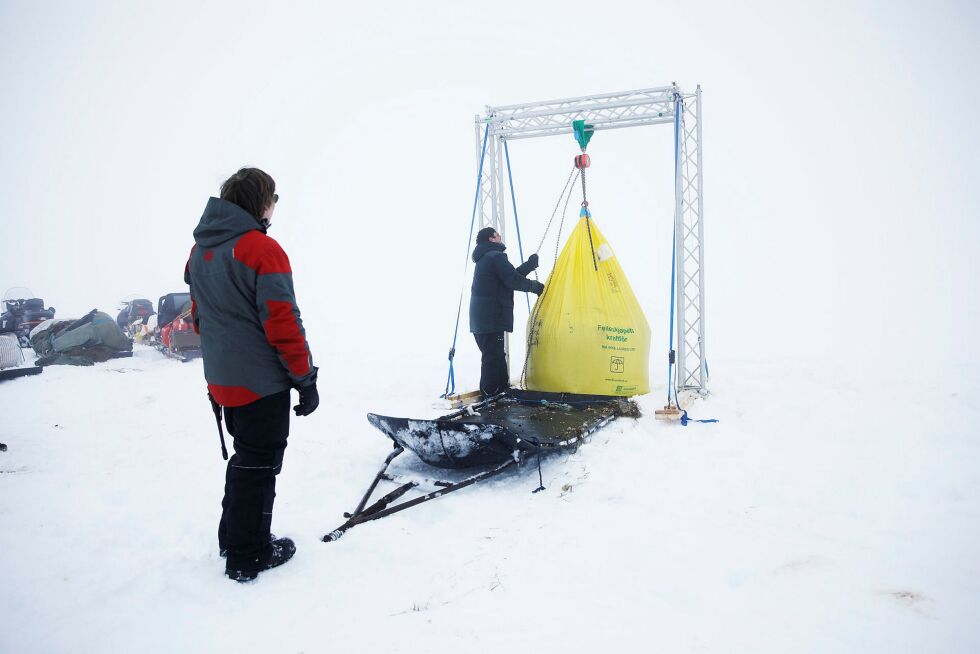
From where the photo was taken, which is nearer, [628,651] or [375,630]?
[628,651]

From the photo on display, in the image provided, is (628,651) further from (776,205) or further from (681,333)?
(776,205)

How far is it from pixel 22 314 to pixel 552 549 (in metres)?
13.3

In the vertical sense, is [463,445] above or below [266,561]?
above

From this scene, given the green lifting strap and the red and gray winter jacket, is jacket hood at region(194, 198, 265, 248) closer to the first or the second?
the red and gray winter jacket

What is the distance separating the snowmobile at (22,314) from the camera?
10.7 metres

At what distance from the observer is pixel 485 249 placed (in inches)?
191

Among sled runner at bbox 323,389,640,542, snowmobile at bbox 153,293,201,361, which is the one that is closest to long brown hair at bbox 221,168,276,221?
sled runner at bbox 323,389,640,542

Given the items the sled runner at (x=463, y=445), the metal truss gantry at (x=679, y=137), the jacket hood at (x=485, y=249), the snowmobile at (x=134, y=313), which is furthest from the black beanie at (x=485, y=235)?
the snowmobile at (x=134, y=313)

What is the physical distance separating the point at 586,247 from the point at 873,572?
340cm

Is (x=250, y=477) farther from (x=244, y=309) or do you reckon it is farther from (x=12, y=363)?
(x=12, y=363)

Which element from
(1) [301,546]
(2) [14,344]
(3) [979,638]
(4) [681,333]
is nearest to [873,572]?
(3) [979,638]

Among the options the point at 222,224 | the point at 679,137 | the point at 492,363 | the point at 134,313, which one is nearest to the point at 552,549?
the point at 222,224

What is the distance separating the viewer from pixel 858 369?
19.7 ft

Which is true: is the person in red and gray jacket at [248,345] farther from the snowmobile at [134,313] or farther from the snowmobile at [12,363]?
the snowmobile at [134,313]
